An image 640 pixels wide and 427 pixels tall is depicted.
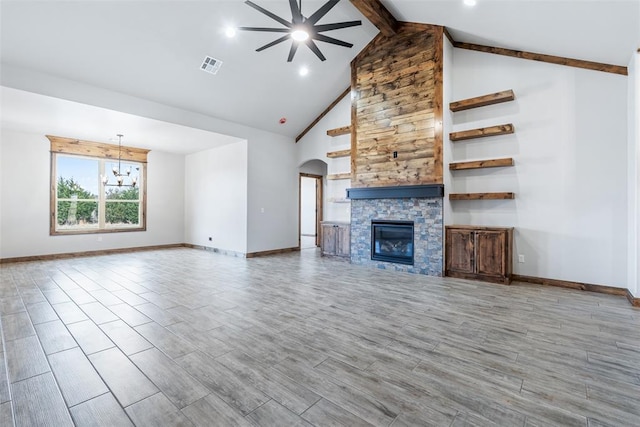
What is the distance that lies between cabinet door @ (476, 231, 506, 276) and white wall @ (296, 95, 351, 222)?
3.27m

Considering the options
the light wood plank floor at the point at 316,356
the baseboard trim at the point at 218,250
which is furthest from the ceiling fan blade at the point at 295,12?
the baseboard trim at the point at 218,250

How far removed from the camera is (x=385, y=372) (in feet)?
7.22

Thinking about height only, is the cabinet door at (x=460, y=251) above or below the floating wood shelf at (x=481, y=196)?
below

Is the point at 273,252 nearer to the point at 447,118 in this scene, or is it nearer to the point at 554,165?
the point at 447,118

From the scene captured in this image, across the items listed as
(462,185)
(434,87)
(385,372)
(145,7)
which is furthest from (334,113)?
(385,372)

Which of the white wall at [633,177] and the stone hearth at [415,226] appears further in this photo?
the stone hearth at [415,226]

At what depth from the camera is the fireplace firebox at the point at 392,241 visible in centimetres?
571

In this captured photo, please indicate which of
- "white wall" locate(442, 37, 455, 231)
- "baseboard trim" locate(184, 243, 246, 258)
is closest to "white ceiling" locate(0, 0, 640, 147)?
"white wall" locate(442, 37, 455, 231)

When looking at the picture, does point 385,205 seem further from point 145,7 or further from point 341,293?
point 145,7

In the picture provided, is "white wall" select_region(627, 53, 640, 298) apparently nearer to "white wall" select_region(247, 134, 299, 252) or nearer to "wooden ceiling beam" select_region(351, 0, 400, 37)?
"wooden ceiling beam" select_region(351, 0, 400, 37)

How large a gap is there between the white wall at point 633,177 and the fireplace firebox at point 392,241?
295 centimetres

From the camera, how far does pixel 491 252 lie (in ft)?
16.0

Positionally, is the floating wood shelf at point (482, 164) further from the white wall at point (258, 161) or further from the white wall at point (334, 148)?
the white wall at point (258, 161)

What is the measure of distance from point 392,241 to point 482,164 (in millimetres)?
2153
